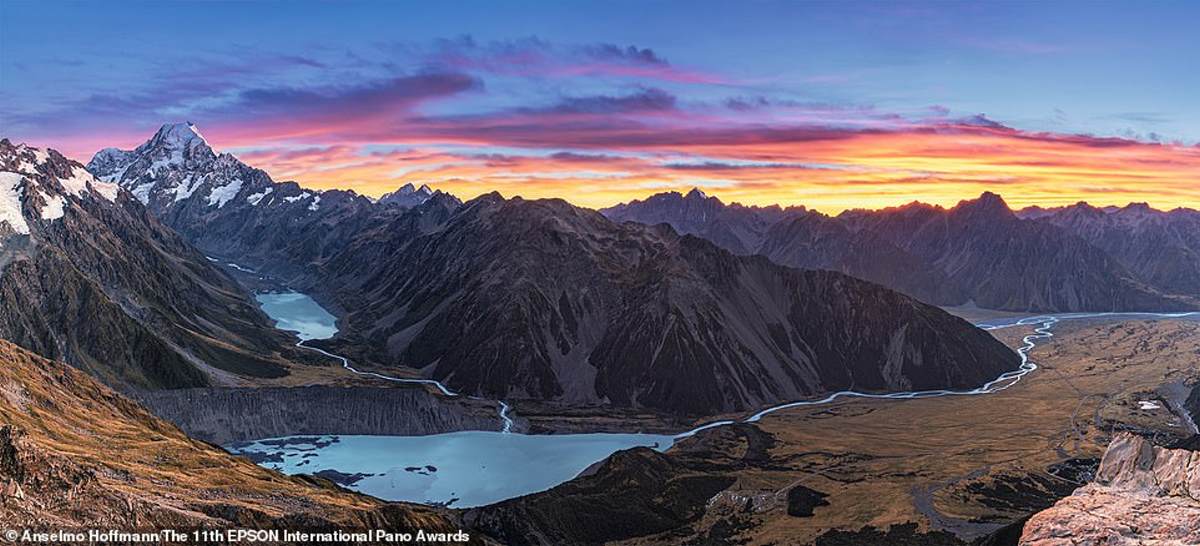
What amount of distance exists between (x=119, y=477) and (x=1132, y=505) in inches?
4651

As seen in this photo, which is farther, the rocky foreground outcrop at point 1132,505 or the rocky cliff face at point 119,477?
the rocky foreground outcrop at point 1132,505

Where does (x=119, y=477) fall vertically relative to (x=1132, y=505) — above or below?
above

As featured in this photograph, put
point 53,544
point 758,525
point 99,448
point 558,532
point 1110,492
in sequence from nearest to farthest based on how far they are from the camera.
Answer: point 53,544, point 1110,492, point 99,448, point 558,532, point 758,525

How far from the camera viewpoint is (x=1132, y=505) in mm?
101062

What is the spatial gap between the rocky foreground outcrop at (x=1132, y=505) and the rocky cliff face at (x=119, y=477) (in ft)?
266

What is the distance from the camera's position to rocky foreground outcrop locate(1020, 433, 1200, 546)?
306ft

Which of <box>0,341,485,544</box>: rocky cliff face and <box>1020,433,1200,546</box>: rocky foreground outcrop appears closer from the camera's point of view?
<box>0,341,485,544</box>: rocky cliff face

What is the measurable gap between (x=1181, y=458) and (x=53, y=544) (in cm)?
12055

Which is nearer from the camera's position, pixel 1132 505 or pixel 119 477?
pixel 1132 505

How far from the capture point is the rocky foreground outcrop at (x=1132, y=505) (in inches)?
3669

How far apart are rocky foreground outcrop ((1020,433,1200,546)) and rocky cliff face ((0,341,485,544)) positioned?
81074mm

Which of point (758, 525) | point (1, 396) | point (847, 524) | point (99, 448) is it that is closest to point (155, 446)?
point (99, 448)

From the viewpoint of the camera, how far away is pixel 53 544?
79000 millimetres

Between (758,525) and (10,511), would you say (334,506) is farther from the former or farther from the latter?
(758,525)
